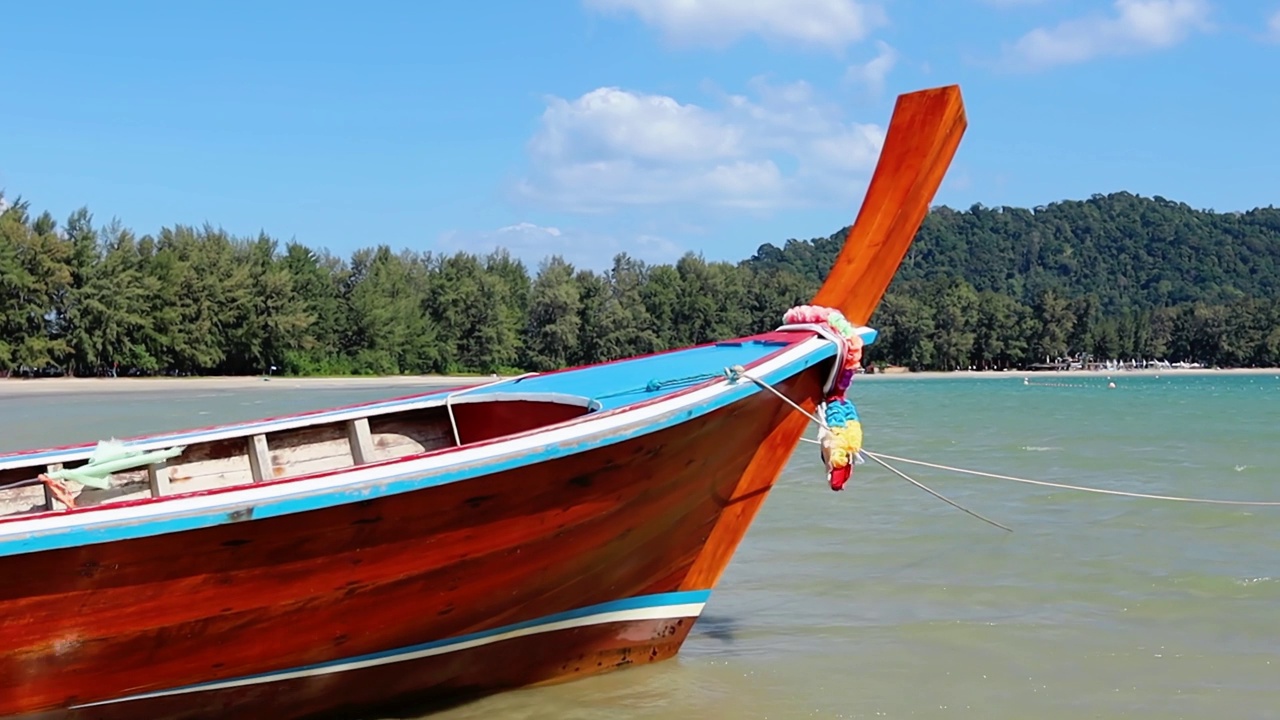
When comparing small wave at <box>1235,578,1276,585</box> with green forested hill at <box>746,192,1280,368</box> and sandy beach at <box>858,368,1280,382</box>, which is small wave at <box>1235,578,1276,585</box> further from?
green forested hill at <box>746,192,1280,368</box>

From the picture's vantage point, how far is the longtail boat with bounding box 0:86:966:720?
13.5ft

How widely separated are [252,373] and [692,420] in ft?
201

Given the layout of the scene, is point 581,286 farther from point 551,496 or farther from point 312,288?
point 551,496

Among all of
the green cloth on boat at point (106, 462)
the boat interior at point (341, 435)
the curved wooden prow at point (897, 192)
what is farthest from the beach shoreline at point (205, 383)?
the green cloth on boat at point (106, 462)

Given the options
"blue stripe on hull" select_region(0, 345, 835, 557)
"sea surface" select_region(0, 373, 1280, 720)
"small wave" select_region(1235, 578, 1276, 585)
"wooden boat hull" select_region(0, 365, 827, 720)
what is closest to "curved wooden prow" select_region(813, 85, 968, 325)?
"wooden boat hull" select_region(0, 365, 827, 720)

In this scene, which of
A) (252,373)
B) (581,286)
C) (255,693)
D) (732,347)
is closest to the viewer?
(255,693)

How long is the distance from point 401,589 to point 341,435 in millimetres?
1948

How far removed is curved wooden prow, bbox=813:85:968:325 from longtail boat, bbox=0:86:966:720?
12mm

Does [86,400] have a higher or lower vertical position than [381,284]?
lower

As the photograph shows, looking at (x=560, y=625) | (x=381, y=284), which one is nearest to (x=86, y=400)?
(x=381, y=284)

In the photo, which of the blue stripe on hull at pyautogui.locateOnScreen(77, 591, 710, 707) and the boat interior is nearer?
the blue stripe on hull at pyautogui.locateOnScreen(77, 591, 710, 707)

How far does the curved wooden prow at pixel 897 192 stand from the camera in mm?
5945

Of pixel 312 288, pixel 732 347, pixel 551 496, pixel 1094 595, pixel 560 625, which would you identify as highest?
pixel 312 288

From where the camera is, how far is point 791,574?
27.8ft
